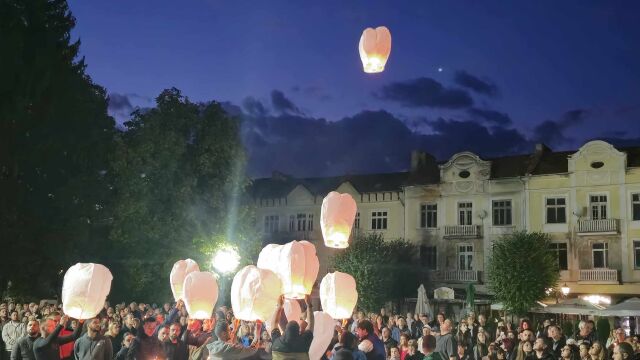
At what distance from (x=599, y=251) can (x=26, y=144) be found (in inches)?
1139

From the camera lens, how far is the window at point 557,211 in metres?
40.2

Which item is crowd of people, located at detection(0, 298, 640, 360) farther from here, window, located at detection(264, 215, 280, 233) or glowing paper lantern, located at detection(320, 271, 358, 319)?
window, located at detection(264, 215, 280, 233)

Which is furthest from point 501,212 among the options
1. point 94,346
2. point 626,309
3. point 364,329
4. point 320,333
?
point 94,346

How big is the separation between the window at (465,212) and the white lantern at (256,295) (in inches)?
1351

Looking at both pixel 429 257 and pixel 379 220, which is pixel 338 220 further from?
pixel 379 220

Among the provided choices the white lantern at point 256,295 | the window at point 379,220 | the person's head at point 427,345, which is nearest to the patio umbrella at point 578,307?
the person's head at point 427,345

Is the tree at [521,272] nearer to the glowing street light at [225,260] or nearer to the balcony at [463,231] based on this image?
the balcony at [463,231]

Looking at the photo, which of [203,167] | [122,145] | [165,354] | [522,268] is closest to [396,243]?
[522,268]

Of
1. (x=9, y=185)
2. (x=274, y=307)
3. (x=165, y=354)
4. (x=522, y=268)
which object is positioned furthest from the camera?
(x=522, y=268)

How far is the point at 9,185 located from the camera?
99.9ft

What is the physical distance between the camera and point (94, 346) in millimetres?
10312

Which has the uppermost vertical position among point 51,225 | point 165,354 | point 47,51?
point 47,51

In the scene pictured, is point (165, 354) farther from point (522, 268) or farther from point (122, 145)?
point (522, 268)

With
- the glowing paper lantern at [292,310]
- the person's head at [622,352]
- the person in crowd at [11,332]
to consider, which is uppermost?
the glowing paper lantern at [292,310]
